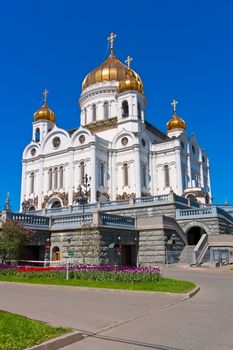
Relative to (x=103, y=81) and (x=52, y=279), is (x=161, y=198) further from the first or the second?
(x=103, y=81)

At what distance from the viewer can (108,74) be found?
62344 millimetres

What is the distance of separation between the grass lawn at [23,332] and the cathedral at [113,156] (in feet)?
125

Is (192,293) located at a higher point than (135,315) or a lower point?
higher

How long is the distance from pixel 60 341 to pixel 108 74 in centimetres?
5910

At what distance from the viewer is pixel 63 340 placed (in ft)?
22.5

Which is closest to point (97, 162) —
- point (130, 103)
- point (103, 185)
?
point (103, 185)

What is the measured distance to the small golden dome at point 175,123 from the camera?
2395 inches

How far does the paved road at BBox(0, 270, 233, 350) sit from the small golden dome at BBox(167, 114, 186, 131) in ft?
158

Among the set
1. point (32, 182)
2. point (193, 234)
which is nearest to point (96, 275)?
point (193, 234)

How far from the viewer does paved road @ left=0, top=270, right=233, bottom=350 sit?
6969mm

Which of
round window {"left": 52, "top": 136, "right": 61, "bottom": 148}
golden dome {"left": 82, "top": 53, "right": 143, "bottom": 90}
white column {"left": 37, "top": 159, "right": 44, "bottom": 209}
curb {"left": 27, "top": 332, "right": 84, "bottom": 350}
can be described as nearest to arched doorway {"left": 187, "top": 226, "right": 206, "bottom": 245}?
white column {"left": 37, "top": 159, "right": 44, "bottom": 209}

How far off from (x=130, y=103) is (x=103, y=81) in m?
9.33

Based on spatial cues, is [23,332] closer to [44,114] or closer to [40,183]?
[40,183]

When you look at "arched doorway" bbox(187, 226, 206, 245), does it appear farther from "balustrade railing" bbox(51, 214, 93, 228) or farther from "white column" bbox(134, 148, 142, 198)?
"balustrade railing" bbox(51, 214, 93, 228)
